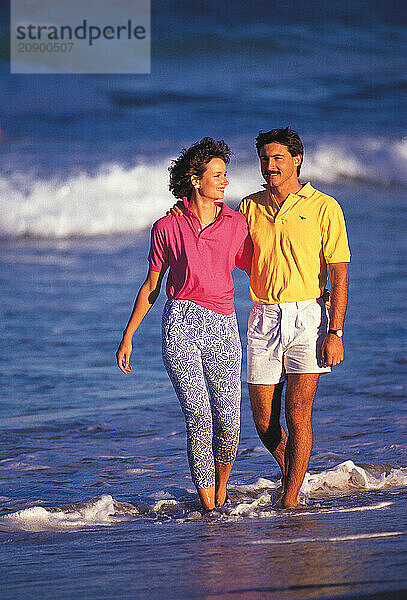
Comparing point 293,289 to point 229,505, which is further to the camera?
point 229,505

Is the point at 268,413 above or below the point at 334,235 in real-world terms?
below

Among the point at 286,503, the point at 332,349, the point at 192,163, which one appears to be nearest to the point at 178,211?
the point at 192,163

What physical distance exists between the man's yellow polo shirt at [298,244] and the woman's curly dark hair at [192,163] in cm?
33

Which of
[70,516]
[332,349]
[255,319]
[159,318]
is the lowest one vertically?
[70,516]

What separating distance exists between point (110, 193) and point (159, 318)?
590cm

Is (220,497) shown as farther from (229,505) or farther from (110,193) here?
(110,193)

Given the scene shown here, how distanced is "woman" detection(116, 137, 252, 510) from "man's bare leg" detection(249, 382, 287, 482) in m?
0.11

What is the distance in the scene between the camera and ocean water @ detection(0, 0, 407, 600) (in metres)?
2.94

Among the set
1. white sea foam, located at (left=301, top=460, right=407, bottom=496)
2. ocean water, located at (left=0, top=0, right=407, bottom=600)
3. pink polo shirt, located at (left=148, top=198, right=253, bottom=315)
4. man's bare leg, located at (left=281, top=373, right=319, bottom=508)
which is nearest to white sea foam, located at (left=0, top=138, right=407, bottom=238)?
ocean water, located at (left=0, top=0, right=407, bottom=600)

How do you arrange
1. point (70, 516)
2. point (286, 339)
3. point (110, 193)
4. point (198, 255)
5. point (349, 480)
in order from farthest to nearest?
1. point (110, 193)
2. point (349, 480)
3. point (70, 516)
4. point (286, 339)
5. point (198, 255)

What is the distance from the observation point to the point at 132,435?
223 inches

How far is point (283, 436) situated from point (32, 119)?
1306 centimetres

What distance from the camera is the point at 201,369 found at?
12.1ft

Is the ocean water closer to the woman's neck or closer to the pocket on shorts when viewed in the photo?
the pocket on shorts
